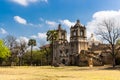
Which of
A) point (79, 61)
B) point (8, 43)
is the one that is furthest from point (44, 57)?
point (79, 61)

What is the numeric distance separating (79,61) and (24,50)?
31461 mm

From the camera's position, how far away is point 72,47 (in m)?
109

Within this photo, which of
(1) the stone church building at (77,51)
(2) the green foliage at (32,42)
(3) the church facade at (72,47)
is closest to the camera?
(1) the stone church building at (77,51)

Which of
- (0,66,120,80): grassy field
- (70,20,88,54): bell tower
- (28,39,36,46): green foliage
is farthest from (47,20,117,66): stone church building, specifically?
(0,66,120,80): grassy field

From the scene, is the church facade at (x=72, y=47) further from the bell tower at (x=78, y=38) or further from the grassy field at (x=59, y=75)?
the grassy field at (x=59, y=75)

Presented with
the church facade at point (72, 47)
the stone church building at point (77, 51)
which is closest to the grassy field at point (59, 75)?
the stone church building at point (77, 51)

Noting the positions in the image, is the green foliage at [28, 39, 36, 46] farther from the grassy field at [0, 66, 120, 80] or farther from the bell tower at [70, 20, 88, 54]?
the grassy field at [0, 66, 120, 80]

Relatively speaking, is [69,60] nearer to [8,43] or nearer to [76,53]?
[76,53]

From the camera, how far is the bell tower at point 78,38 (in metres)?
108

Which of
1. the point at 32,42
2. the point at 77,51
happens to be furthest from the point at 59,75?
the point at 32,42

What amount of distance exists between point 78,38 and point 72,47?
4.78 metres

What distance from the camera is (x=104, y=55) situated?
100562mm

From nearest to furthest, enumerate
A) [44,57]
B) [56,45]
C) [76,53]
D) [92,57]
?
[92,57] < [76,53] < [56,45] < [44,57]

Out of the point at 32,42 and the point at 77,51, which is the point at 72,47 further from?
the point at 32,42
